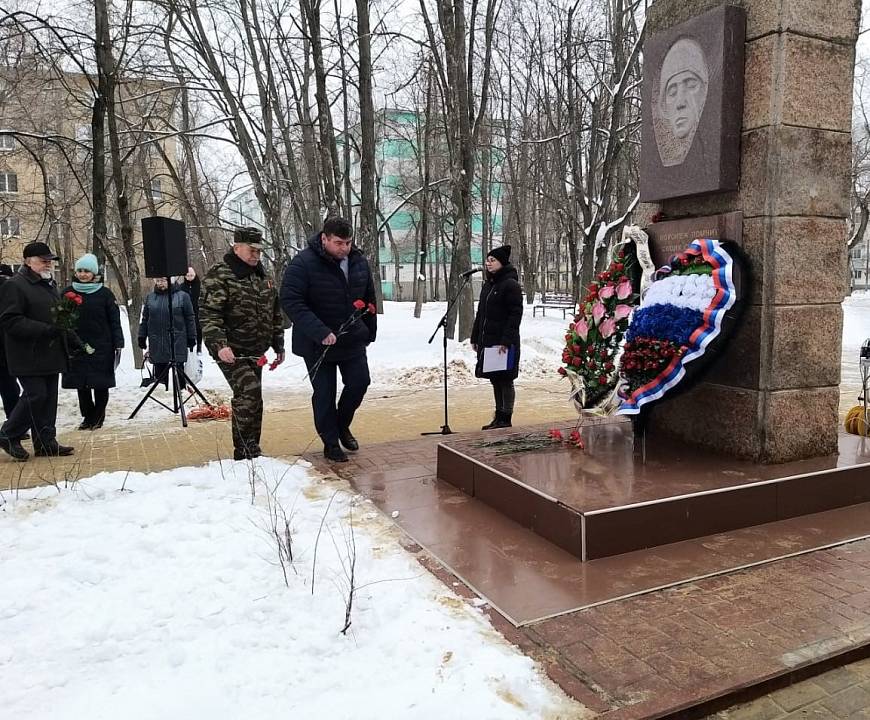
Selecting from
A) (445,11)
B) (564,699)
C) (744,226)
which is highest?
(445,11)

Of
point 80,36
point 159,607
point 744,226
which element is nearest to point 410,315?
point 80,36

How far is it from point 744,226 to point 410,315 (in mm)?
22315

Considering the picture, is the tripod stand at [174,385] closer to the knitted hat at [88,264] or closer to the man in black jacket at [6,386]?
the knitted hat at [88,264]

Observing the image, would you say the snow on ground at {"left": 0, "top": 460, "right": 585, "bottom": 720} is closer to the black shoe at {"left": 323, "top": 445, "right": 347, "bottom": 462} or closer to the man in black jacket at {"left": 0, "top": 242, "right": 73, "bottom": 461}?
the black shoe at {"left": 323, "top": 445, "right": 347, "bottom": 462}

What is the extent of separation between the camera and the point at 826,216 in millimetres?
4820

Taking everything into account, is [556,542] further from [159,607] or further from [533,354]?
[533,354]

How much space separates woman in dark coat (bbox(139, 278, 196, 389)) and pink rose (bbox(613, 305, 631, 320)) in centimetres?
579

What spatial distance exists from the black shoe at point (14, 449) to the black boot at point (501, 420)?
4165 mm

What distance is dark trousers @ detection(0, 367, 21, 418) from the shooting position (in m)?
6.74

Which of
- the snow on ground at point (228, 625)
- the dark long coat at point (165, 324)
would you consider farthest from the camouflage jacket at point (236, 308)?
the dark long coat at point (165, 324)

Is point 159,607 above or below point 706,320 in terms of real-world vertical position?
below

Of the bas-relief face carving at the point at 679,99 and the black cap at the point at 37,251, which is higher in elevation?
the bas-relief face carving at the point at 679,99

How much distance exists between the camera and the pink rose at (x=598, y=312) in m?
5.33

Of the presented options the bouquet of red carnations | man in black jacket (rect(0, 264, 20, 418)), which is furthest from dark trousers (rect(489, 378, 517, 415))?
man in black jacket (rect(0, 264, 20, 418))
